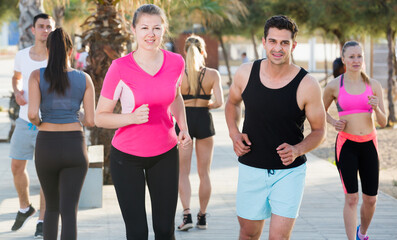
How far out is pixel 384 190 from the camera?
8.95m

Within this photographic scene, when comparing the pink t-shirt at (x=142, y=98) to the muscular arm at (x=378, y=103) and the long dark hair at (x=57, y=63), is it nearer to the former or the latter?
the long dark hair at (x=57, y=63)

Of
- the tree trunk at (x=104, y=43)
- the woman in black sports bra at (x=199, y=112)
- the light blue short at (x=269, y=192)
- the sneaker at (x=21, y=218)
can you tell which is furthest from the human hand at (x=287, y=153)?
the tree trunk at (x=104, y=43)

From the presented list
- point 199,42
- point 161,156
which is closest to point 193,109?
point 199,42

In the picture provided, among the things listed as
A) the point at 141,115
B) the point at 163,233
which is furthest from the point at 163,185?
the point at 141,115

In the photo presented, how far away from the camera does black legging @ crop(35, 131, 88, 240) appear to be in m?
4.41

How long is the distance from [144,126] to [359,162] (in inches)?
94.2

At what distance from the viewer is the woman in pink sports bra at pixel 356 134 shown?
18.1 ft

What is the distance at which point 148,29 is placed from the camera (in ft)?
13.0

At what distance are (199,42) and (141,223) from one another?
2872mm

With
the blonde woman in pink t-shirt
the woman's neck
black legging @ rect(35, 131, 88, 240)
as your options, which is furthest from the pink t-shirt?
the woman's neck

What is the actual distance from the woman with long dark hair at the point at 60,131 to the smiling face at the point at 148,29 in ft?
2.86

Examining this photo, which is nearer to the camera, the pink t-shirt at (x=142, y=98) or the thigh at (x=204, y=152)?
the pink t-shirt at (x=142, y=98)

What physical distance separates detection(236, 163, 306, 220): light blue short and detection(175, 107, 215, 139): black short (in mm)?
2221

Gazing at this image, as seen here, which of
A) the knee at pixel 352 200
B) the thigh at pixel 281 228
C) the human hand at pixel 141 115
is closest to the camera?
the human hand at pixel 141 115
